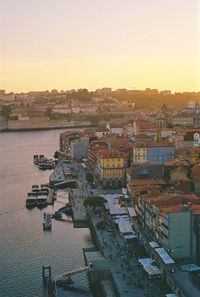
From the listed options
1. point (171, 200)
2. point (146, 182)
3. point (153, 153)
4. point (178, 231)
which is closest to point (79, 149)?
point (153, 153)

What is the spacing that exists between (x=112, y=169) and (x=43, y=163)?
4.76 m

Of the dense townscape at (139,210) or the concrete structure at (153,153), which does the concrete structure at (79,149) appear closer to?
the dense townscape at (139,210)

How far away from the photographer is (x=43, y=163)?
15.6 m

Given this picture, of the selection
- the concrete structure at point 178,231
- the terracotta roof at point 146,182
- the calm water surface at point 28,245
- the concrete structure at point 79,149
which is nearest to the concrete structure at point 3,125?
the concrete structure at point 79,149

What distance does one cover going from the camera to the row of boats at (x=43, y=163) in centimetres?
1522

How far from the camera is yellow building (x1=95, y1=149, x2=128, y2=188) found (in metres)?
11.1

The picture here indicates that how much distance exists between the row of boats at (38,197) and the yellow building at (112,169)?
110 cm

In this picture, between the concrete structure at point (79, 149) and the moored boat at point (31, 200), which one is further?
the concrete structure at point (79, 149)

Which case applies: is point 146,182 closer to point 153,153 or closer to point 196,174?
point 196,174

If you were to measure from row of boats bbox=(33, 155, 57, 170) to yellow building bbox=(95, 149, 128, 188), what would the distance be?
4011 millimetres

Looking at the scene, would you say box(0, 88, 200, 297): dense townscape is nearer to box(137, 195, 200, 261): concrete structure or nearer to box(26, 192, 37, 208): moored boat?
box(137, 195, 200, 261): concrete structure

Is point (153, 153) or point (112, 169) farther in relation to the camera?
point (153, 153)

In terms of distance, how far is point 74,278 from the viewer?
20.8 feet

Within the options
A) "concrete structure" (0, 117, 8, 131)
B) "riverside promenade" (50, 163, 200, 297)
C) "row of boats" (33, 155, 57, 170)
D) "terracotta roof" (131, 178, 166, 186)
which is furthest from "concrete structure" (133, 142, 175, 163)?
"concrete structure" (0, 117, 8, 131)
